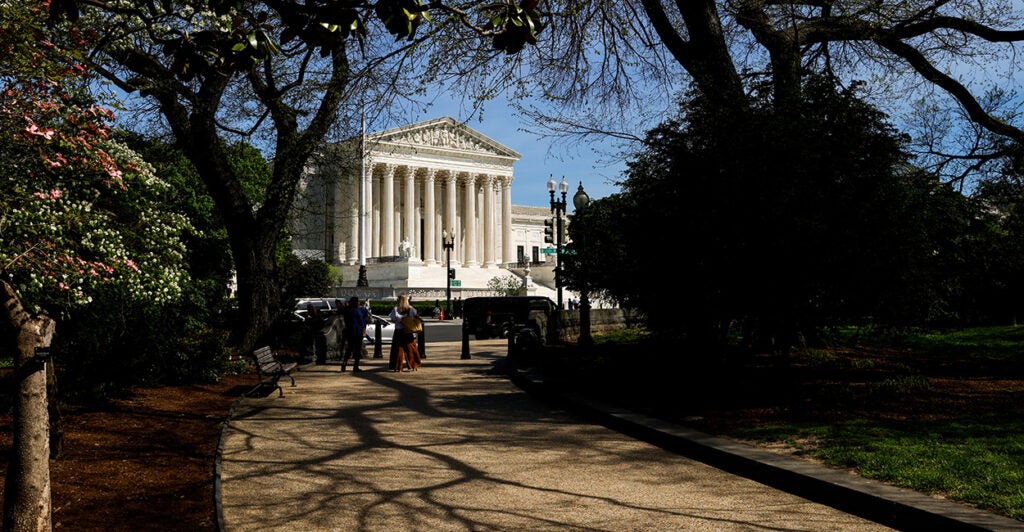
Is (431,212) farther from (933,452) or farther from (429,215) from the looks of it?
(933,452)

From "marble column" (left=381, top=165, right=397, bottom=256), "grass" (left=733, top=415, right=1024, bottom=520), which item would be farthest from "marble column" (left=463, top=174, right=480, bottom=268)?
"grass" (left=733, top=415, right=1024, bottom=520)

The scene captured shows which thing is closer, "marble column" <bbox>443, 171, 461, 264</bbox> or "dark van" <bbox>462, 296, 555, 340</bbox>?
"dark van" <bbox>462, 296, 555, 340</bbox>

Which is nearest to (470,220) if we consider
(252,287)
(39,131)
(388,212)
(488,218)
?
(488,218)

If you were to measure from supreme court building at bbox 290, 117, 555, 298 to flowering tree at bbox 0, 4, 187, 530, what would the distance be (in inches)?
2574

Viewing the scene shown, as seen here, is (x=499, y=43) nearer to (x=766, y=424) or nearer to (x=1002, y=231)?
(x=766, y=424)

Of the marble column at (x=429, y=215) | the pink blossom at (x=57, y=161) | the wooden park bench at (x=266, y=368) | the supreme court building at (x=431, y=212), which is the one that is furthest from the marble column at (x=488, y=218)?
the pink blossom at (x=57, y=161)

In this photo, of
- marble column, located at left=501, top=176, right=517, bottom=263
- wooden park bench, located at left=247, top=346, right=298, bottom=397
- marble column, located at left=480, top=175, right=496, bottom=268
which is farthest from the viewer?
marble column, located at left=501, top=176, right=517, bottom=263

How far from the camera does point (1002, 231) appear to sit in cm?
1683

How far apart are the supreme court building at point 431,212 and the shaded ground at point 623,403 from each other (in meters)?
63.6

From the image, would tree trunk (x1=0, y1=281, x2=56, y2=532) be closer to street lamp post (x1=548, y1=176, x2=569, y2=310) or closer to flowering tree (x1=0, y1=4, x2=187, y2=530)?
flowering tree (x1=0, y1=4, x2=187, y2=530)

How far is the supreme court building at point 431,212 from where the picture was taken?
82.2m

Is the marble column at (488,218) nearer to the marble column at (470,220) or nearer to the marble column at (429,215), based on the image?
the marble column at (470,220)

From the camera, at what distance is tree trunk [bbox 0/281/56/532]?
14.6 feet

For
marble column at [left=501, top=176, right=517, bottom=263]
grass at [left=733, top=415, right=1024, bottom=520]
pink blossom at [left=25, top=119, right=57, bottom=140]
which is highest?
marble column at [left=501, top=176, right=517, bottom=263]
